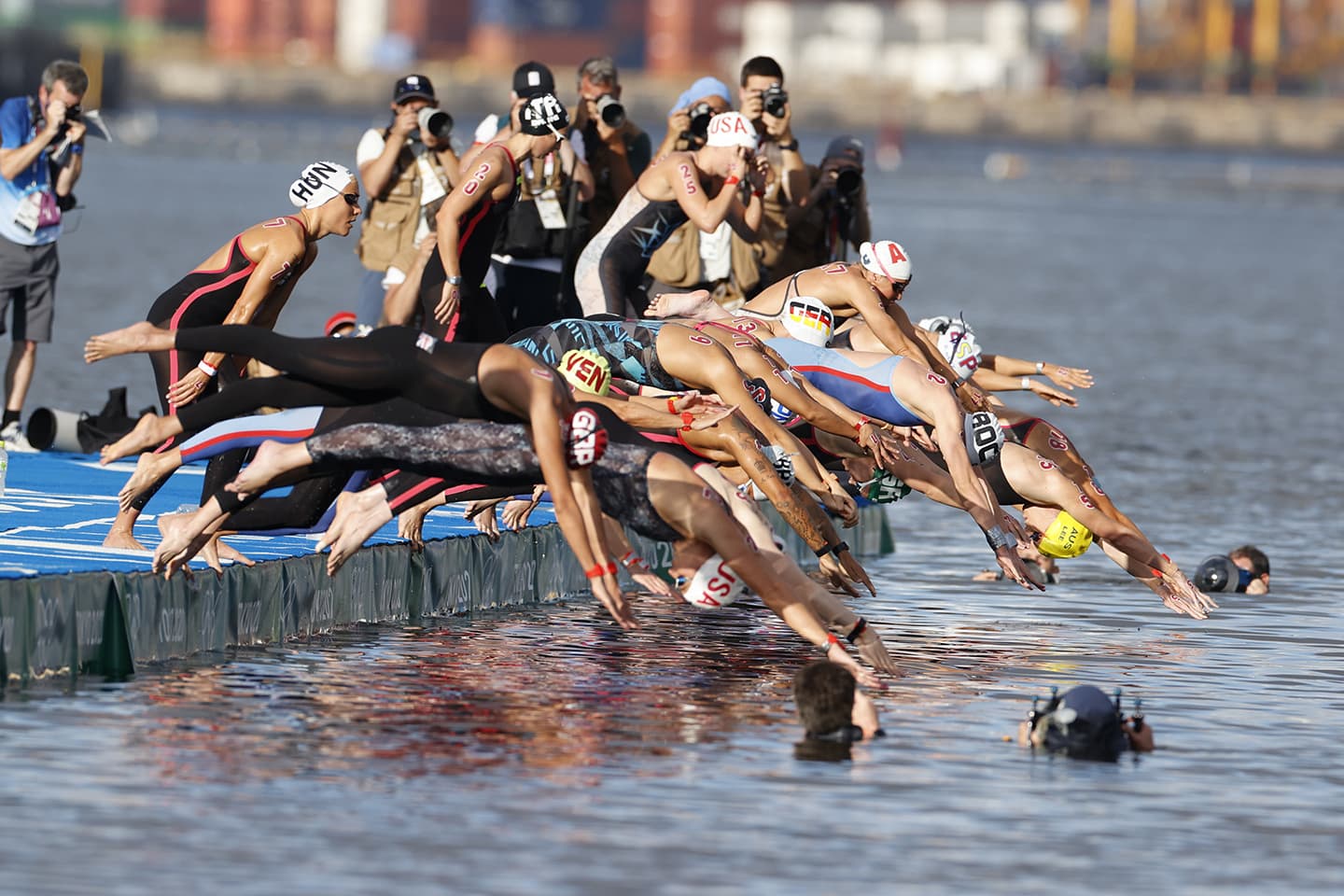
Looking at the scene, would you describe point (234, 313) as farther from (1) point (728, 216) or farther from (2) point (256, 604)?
(1) point (728, 216)

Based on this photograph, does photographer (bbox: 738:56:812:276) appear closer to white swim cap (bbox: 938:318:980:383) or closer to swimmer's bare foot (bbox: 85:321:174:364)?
white swim cap (bbox: 938:318:980:383)

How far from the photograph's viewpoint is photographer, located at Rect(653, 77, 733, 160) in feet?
57.7

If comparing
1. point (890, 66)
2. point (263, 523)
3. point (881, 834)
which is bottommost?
point (881, 834)

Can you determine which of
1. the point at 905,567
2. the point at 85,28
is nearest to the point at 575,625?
the point at 905,567

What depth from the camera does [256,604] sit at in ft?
44.6

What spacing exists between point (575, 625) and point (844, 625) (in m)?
2.94

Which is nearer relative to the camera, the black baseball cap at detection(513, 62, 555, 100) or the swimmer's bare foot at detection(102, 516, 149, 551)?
the swimmer's bare foot at detection(102, 516, 149, 551)

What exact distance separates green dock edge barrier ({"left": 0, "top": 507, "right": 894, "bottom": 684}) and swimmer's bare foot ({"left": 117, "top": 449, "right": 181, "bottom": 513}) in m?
0.51

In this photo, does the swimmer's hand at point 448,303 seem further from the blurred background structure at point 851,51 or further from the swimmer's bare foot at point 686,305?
the blurred background structure at point 851,51

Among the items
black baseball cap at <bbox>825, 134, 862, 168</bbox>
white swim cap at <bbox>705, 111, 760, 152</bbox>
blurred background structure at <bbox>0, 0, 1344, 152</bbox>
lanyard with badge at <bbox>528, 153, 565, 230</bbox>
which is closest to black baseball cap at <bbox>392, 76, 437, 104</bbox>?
lanyard with badge at <bbox>528, 153, 565, 230</bbox>

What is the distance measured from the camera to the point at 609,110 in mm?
18047

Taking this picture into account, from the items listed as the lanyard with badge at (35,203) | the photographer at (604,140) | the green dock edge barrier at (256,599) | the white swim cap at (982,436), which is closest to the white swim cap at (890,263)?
the white swim cap at (982,436)

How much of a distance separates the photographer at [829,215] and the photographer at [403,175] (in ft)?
8.64

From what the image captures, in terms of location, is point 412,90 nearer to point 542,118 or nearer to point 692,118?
point 692,118
